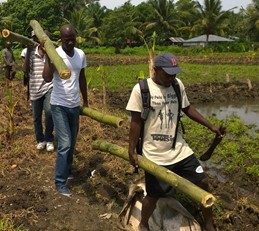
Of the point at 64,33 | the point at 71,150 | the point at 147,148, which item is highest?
the point at 64,33

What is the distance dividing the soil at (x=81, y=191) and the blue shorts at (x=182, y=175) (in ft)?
2.23

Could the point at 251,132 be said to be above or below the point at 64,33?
below

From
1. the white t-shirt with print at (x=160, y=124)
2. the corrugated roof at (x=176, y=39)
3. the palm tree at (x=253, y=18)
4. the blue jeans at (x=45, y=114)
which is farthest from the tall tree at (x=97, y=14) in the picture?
the white t-shirt with print at (x=160, y=124)

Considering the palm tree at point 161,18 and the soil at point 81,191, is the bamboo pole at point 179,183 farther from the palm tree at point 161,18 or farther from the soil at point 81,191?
the palm tree at point 161,18

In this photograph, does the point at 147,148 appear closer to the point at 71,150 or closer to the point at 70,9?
the point at 71,150

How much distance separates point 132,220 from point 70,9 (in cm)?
4997

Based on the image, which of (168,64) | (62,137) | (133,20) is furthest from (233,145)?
(133,20)

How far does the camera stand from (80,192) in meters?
4.55

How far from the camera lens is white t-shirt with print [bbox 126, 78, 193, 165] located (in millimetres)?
3279

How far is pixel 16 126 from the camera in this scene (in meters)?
7.31

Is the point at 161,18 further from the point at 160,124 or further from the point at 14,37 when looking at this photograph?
the point at 160,124

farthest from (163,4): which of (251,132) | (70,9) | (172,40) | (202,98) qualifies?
(251,132)

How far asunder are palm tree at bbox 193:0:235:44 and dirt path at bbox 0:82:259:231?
36.0 meters

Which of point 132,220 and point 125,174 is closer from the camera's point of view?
point 132,220
